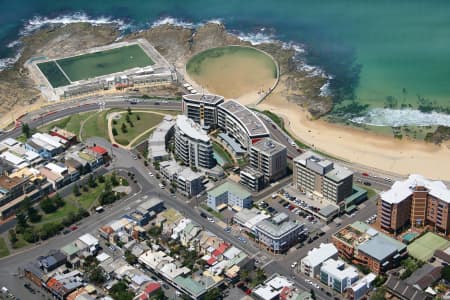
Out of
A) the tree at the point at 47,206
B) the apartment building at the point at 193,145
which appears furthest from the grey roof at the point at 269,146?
the tree at the point at 47,206

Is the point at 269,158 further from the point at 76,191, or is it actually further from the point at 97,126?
the point at 97,126

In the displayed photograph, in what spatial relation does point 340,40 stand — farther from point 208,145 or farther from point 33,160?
point 33,160

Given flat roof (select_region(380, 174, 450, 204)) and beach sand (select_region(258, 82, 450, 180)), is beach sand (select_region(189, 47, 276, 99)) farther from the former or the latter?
flat roof (select_region(380, 174, 450, 204))

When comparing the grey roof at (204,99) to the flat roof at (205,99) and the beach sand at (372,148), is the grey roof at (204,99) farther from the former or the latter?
the beach sand at (372,148)

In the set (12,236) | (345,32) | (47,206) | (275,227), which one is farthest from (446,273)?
(345,32)

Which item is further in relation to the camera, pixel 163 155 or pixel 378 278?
pixel 163 155

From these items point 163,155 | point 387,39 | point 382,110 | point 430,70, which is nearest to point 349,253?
point 163,155

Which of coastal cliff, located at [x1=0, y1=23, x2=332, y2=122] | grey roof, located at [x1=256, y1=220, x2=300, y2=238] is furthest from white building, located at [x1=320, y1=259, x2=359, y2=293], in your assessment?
coastal cliff, located at [x1=0, y1=23, x2=332, y2=122]
